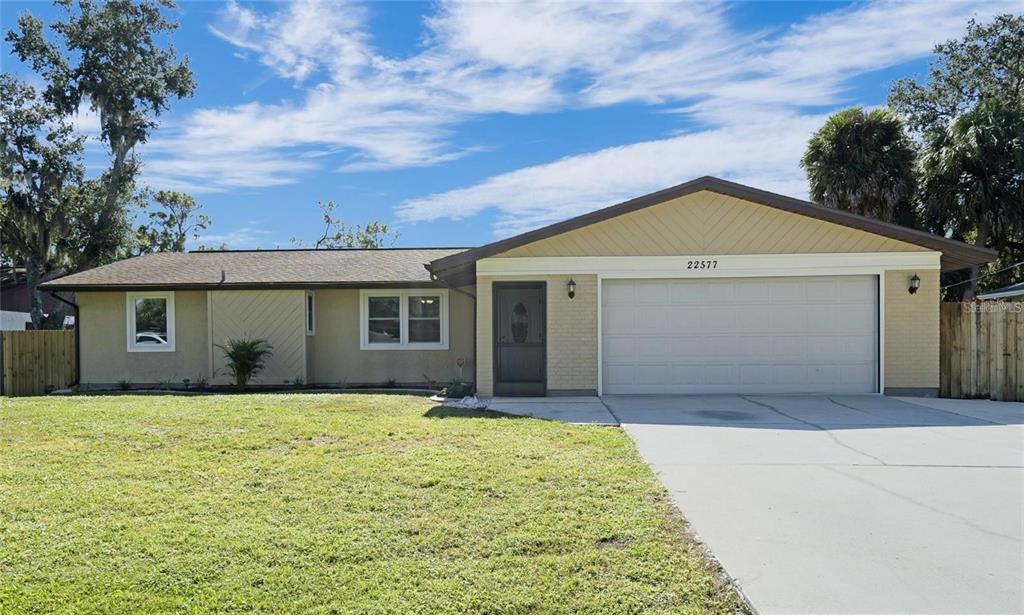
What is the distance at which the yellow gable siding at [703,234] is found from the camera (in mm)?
12047

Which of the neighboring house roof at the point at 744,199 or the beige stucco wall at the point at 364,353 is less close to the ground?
the neighboring house roof at the point at 744,199

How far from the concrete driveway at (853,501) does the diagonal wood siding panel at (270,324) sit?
7.88 metres

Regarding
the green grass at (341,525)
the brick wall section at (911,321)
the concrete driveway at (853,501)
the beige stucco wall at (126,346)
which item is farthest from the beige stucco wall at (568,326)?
the beige stucco wall at (126,346)

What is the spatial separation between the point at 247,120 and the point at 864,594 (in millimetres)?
21053

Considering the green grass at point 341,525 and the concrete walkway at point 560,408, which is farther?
the concrete walkway at point 560,408

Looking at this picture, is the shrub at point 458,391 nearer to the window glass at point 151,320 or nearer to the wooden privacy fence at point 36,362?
the window glass at point 151,320

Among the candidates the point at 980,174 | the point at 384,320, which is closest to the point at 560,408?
the point at 384,320

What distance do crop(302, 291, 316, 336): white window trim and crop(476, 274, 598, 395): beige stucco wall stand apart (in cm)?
471

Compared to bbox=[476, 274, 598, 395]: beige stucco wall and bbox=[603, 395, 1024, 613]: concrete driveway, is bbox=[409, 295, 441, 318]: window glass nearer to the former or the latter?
bbox=[476, 274, 598, 395]: beige stucco wall

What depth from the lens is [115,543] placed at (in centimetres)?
450

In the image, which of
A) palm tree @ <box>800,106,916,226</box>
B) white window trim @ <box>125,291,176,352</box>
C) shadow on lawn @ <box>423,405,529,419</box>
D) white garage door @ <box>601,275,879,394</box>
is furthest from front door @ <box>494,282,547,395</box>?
palm tree @ <box>800,106,916,226</box>

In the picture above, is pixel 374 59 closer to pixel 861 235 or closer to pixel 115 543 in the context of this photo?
pixel 861 235

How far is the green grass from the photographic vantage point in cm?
377

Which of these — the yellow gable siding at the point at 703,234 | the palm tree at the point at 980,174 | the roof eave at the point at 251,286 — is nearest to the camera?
the yellow gable siding at the point at 703,234
